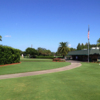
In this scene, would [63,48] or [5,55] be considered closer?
[5,55]

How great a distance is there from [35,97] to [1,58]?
17.3 m

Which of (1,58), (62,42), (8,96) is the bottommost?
(8,96)

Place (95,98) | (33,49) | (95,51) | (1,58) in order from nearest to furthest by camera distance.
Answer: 1. (95,98)
2. (1,58)
3. (95,51)
4. (33,49)

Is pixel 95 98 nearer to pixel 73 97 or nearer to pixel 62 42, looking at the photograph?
pixel 73 97

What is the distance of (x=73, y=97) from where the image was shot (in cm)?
543

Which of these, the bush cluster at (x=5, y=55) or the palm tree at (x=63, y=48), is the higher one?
the palm tree at (x=63, y=48)

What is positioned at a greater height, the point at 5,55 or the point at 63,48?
the point at 63,48

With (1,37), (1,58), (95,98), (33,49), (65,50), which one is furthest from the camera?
(33,49)

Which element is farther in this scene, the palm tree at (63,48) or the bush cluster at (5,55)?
the palm tree at (63,48)

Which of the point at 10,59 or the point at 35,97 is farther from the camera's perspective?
the point at 10,59

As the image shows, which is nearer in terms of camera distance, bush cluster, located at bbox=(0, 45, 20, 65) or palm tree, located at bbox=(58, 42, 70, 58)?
bush cluster, located at bbox=(0, 45, 20, 65)

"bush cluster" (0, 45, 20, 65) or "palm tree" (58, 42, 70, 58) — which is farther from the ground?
"palm tree" (58, 42, 70, 58)

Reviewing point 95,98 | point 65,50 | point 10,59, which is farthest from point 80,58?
point 95,98

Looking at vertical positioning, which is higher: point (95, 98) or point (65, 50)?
point (65, 50)
